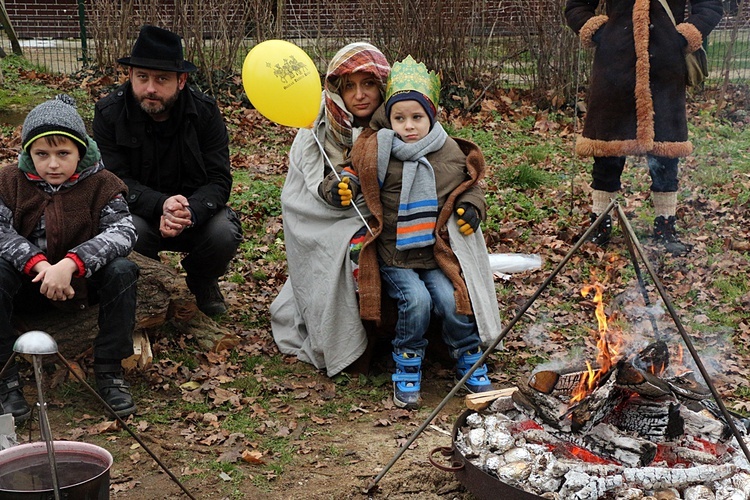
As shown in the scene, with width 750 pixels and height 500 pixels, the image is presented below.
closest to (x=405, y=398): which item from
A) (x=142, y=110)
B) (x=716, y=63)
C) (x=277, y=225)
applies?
(x=142, y=110)

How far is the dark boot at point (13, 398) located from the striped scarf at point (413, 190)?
2.05 metres

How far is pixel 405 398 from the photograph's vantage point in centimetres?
469

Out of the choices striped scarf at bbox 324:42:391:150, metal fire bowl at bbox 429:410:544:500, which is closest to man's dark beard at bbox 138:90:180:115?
striped scarf at bbox 324:42:391:150

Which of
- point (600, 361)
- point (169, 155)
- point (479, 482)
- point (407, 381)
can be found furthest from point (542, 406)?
point (169, 155)

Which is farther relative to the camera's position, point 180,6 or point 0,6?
point 0,6

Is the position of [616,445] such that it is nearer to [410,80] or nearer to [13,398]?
[410,80]

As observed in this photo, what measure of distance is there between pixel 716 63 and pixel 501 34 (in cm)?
384

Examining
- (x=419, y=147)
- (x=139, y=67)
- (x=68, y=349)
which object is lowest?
(x=68, y=349)

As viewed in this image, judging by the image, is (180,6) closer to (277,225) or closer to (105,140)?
(277,225)

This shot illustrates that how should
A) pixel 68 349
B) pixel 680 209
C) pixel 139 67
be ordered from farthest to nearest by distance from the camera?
pixel 680 209 → pixel 139 67 → pixel 68 349

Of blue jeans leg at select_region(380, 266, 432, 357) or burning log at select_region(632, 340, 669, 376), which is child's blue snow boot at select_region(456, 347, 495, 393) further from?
burning log at select_region(632, 340, 669, 376)

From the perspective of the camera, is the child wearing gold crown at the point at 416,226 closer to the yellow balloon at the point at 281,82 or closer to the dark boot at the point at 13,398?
the yellow balloon at the point at 281,82

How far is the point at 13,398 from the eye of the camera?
167 inches

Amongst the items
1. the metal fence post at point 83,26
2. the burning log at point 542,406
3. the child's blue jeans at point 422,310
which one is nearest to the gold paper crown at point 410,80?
the child's blue jeans at point 422,310
